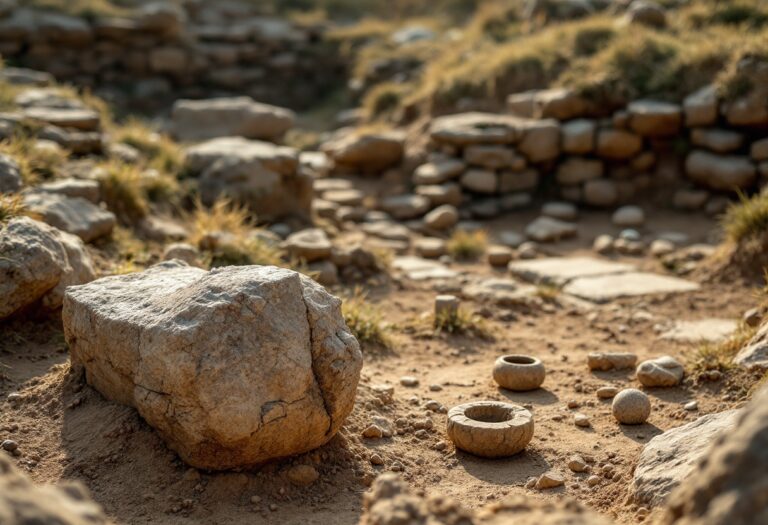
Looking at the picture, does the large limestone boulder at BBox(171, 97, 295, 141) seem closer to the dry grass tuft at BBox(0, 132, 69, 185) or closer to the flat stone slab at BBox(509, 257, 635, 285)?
the dry grass tuft at BBox(0, 132, 69, 185)

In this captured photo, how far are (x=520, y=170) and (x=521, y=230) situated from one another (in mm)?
973

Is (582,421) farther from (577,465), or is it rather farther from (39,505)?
(39,505)

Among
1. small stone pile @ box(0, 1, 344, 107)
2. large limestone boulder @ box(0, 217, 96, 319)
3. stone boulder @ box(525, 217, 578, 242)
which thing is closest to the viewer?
large limestone boulder @ box(0, 217, 96, 319)

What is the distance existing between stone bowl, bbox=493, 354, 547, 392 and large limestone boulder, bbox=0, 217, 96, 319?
2.60 metres

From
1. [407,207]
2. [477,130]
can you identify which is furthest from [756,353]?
[477,130]

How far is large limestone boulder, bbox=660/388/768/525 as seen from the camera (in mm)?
1886

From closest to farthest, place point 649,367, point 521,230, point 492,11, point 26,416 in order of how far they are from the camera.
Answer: point 26,416, point 649,367, point 521,230, point 492,11

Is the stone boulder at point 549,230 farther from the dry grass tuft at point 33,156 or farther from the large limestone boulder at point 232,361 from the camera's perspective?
the large limestone boulder at point 232,361

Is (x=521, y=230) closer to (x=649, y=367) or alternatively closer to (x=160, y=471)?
(x=649, y=367)

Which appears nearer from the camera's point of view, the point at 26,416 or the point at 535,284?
the point at 26,416

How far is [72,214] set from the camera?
250 inches

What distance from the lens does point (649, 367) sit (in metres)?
5.25

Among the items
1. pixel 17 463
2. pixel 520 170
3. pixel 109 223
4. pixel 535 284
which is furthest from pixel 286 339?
pixel 520 170

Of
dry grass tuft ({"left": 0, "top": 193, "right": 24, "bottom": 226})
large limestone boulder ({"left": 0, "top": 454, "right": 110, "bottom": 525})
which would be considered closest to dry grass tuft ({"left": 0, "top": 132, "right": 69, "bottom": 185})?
dry grass tuft ({"left": 0, "top": 193, "right": 24, "bottom": 226})
